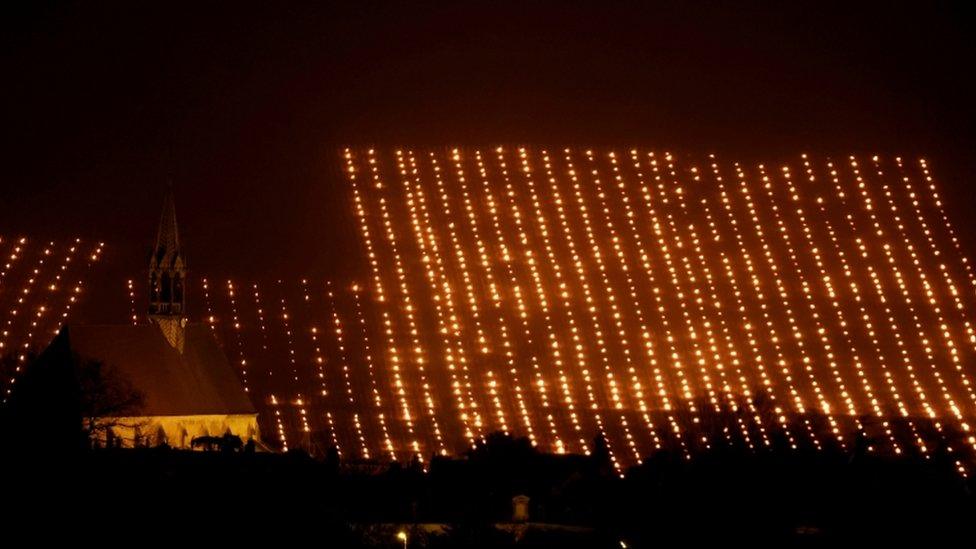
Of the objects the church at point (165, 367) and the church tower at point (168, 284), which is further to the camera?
the church tower at point (168, 284)

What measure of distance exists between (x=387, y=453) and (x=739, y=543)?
1757 centimetres

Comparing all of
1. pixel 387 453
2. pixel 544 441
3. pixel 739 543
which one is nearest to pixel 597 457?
pixel 544 441

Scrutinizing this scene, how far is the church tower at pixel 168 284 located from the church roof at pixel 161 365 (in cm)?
37

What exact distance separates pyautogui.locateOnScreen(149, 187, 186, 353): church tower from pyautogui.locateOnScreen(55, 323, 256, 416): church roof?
374mm

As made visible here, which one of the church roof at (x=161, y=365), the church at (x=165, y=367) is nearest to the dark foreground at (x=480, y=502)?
the church at (x=165, y=367)

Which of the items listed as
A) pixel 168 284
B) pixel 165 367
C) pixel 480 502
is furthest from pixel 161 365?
pixel 480 502

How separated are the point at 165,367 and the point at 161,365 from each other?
12 cm

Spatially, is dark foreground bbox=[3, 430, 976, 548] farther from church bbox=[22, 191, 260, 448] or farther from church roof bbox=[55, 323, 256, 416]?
church roof bbox=[55, 323, 256, 416]

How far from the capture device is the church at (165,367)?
40.2 metres

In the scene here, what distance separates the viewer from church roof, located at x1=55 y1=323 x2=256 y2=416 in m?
41.3

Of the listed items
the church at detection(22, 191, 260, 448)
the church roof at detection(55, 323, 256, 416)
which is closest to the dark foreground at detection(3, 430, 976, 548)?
the church at detection(22, 191, 260, 448)

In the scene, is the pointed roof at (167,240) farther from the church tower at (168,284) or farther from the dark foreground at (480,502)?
the dark foreground at (480,502)

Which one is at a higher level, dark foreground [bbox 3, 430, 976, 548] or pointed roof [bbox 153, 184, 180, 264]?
pointed roof [bbox 153, 184, 180, 264]

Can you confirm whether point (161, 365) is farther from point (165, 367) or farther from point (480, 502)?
point (480, 502)
